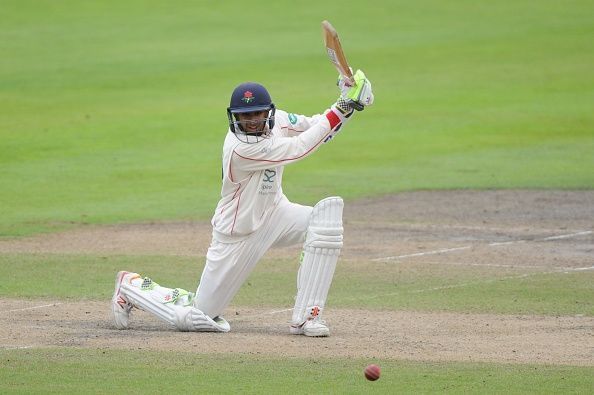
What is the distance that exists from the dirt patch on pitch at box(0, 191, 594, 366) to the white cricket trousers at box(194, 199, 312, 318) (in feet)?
0.86

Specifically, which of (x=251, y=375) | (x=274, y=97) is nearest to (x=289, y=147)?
(x=251, y=375)

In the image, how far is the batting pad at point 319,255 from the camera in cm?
841

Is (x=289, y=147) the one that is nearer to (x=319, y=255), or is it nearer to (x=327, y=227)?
(x=327, y=227)

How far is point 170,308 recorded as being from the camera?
862cm

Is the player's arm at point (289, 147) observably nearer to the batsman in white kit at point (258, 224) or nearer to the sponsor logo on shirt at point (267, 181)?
the batsman in white kit at point (258, 224)

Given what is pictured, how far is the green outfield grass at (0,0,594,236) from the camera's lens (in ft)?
55.7

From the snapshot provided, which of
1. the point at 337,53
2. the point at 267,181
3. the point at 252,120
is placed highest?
the point at 337,53

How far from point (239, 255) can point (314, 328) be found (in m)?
0.74

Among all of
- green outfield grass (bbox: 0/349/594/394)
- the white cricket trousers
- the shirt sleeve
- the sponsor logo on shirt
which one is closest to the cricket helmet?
the shirt sleeve

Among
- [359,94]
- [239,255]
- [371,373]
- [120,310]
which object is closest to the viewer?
[371,373]

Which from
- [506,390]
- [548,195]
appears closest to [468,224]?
[548,195]

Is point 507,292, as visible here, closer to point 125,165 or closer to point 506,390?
point 506,390

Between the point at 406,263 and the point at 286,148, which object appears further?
the point at 406,263

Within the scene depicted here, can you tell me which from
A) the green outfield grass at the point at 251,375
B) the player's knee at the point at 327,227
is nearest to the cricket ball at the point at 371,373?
the green outfield grass at the point at 251,375
